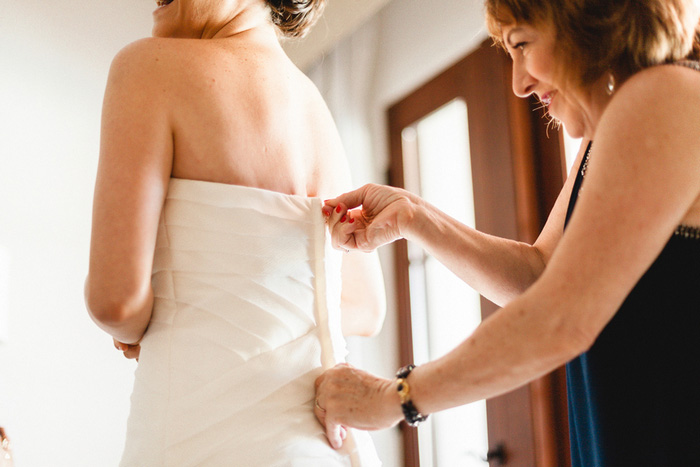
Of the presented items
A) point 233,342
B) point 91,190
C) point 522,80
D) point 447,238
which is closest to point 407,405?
point 233,342

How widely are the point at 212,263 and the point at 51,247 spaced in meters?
1.73

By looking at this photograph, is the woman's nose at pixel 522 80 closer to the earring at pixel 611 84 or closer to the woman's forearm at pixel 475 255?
the earring at pixel 611 84

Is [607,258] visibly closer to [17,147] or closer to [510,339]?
[510,339]

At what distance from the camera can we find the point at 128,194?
2.93 feet

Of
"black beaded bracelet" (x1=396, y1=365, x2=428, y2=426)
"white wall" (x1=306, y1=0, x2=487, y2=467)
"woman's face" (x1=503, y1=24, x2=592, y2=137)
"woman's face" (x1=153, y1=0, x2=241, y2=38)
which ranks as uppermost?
"white wall" (x1=306, y1=0, x2=487, y2=467)

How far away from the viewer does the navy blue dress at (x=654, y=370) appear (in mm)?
783

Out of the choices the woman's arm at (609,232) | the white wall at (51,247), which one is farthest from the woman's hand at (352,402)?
the white wall at (51,247)

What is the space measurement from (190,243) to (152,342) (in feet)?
0.55

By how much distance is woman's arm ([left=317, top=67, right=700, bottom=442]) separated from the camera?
2.19 feet

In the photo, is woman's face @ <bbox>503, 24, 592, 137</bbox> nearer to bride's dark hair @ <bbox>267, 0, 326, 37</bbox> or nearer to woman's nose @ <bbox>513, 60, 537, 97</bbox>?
woman's nose @ <bbox>513, 60, 537, 97</bbox>

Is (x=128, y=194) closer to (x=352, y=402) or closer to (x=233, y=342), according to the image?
(x=233, y=342)

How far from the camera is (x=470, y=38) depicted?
7.66 ft

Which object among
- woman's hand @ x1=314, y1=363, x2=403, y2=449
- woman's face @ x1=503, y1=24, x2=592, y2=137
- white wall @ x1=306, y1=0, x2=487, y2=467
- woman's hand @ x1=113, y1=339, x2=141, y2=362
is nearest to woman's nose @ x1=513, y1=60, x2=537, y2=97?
woman's face @ x1=503, y1=24, x2=592, y2=137

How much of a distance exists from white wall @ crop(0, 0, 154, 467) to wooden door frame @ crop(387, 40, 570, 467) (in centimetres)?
150
